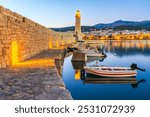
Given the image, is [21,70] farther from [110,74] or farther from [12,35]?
[110,74]

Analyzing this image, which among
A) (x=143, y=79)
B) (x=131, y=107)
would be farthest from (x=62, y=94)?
(x=143, y=79)

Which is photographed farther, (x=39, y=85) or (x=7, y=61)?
(x=7, y=61)

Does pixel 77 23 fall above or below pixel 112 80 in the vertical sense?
above

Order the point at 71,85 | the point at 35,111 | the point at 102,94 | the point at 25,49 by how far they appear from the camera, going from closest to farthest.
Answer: the point at 35,111 < the point at 25,49 < the point at 102,94 < the point at 71,85

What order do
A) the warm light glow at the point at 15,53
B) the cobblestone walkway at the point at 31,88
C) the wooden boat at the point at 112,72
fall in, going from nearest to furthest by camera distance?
1. the cobblestone walkway at the point at 31,88
2. the warm light glow at the point at 15,53
3. the wooden boat at the point at 112,72

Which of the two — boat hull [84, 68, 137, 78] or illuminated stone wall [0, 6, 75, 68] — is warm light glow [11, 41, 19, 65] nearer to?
illuminated stone wall [0, 6, 75, 68]

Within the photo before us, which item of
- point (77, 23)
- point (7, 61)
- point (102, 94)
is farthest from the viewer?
point (77, 23)

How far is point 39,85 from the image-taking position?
23.7ft

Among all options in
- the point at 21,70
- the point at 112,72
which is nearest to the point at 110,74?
the point at 112,72

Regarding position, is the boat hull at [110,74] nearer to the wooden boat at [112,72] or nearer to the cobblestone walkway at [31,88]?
the wooden boat at [112,72]

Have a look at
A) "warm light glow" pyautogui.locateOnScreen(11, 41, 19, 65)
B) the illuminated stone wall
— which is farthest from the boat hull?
"warm light glow" pyautogui.locateOnScreen(11, 41, 19, 65)

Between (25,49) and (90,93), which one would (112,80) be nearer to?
(90,93)

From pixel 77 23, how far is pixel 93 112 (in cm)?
9155

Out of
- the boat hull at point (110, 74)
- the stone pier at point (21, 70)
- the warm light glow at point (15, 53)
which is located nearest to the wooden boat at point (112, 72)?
the boat hull at point (110, 74)
